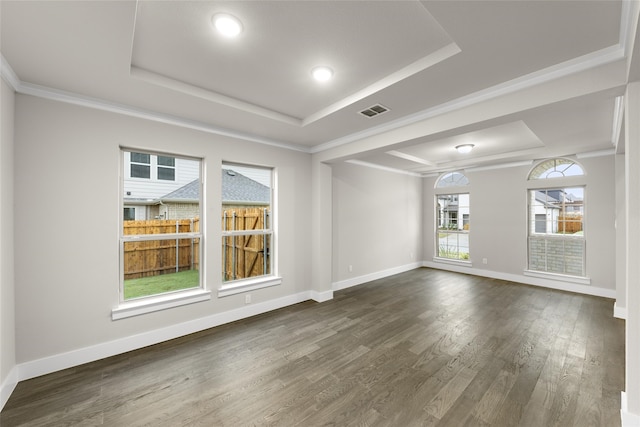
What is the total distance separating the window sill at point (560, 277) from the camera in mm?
4668

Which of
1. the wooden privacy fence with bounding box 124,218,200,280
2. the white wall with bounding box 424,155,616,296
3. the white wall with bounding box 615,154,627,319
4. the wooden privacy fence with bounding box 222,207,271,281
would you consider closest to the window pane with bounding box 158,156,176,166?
the wooden privacy fence with bounding box 124,218,200,280

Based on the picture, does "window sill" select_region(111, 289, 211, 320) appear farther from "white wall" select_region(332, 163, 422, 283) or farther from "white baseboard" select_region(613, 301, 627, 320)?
"white baseboard" select_region(613, 301, 627, 320)

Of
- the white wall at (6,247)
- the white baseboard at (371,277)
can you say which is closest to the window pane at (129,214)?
the white wall at (6,247)

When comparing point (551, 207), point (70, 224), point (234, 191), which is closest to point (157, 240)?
point (70, 224)

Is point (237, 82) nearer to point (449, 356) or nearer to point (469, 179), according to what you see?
point (449, 356)

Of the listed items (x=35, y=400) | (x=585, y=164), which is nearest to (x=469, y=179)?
(x=585, y=164)

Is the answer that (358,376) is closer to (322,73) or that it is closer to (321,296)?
(321,296)

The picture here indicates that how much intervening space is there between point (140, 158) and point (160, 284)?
2234mm

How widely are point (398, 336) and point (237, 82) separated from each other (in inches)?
128

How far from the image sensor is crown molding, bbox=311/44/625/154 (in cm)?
188

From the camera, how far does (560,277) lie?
194 inches

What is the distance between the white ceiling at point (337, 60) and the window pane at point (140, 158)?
46 cm

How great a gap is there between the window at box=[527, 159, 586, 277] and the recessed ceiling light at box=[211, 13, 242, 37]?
6150mm

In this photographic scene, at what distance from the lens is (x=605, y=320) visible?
11.5ft
